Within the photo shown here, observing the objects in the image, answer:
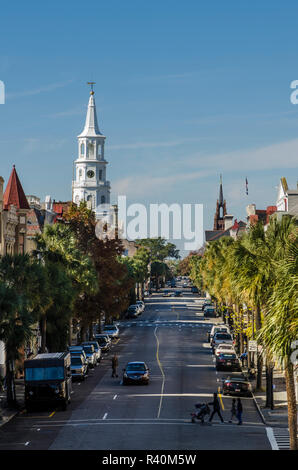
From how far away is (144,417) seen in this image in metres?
44.0

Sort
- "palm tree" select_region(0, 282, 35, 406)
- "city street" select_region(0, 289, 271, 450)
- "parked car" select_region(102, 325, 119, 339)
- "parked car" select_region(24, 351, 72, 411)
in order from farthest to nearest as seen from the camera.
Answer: "parked car" select_region(102, 325, 119, 339) < "parked car" select_region(24, 351, 72, 411) < "palm tree" select_region(0, 282, 35, 406) < "city street" select_region(0, 289, 271, 450)

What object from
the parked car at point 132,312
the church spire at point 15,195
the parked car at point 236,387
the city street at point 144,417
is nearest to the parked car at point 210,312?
the parked car at point 132,312

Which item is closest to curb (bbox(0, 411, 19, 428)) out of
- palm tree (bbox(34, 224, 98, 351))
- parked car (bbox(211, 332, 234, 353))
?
palm tree (bbox(34, 224, 98, 351))

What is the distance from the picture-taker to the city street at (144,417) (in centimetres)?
3709

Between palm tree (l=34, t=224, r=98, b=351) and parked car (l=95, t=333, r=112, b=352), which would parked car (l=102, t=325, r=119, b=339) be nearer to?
parked car (l=95, t=333, r=112, b=352)

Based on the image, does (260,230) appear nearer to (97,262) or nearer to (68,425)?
(68,425)

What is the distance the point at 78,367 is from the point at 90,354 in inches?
329

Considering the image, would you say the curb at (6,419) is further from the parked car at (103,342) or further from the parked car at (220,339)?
the parked car at (103,342)

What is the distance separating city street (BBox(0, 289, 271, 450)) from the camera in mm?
37094

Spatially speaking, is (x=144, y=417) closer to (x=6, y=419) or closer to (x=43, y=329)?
(x=6, y=419)

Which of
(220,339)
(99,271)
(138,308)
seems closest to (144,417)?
(220,339)

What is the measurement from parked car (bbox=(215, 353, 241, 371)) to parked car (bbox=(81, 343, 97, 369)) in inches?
373

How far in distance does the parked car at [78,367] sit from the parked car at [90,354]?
5081 mm

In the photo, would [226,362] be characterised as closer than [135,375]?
No
